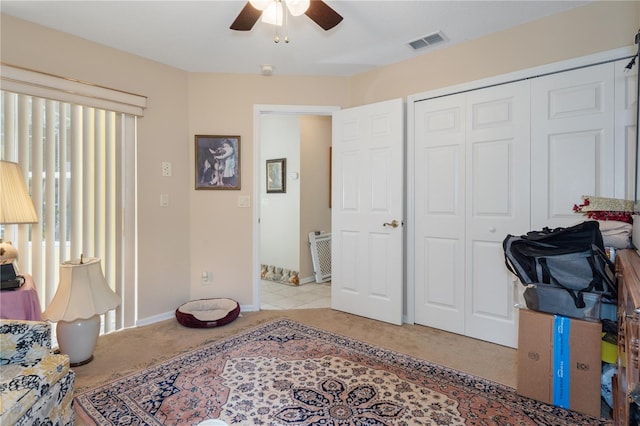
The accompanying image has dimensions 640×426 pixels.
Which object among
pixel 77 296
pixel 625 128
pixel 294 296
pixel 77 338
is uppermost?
pixel 625 128

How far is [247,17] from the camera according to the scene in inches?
78.5

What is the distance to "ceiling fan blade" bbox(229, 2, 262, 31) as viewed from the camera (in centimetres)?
191

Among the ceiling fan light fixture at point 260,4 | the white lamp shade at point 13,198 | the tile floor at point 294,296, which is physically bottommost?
the tile floor at point 294,296

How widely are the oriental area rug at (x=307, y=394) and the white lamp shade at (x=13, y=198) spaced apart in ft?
3.56

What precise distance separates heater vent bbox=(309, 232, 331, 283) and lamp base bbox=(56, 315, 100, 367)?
2.86 m

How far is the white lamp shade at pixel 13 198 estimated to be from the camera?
1.98 metres

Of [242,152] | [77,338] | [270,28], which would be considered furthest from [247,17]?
[77,338]

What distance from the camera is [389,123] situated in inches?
124

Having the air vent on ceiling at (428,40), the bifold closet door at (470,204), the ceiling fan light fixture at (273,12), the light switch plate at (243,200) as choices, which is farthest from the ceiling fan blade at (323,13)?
the light switch plate at (243,200)

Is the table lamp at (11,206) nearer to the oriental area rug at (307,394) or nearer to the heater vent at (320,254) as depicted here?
the oriental area rug at (307,394)

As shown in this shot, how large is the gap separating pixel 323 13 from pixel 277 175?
3.19 metres

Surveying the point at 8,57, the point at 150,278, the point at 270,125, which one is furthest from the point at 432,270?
the point at 8,57

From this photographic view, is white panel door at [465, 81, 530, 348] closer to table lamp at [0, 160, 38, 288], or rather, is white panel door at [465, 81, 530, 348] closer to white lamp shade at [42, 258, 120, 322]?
white lamp shade at [42, 258, 120, 322]

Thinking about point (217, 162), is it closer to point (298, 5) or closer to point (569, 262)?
point (298, 5)
